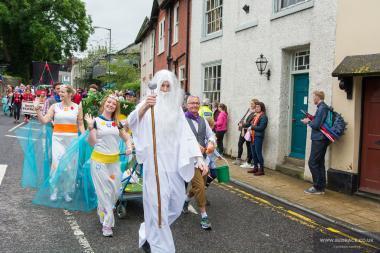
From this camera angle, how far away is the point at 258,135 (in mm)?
10023

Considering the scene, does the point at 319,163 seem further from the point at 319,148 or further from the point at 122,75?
the point at 122,75

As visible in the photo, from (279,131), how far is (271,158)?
77 cm

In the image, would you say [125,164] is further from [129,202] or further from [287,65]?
[287,65]

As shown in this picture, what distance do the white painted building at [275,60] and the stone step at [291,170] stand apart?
0.23 meters

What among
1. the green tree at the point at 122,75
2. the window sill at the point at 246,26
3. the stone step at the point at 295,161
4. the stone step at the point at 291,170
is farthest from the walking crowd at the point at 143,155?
the green tree at the point at 122,75

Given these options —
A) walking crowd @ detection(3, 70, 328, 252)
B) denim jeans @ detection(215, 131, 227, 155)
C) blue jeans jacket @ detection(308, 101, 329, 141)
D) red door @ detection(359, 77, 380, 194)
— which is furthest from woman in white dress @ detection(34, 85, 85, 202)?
denim jeans @ detection(215, 131, 227, 155)

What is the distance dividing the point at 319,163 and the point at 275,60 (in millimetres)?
3490

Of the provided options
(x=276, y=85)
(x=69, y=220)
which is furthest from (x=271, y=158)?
(x=69, y=220)

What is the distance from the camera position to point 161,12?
75.1 ft

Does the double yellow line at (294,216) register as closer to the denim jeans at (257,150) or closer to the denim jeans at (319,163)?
the denim jeans at (319,163)

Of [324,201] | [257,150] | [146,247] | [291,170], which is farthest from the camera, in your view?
[257,150]

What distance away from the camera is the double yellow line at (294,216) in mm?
5597

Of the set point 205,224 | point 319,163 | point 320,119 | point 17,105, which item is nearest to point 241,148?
point 319,163

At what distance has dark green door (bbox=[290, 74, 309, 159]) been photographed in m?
9.90
